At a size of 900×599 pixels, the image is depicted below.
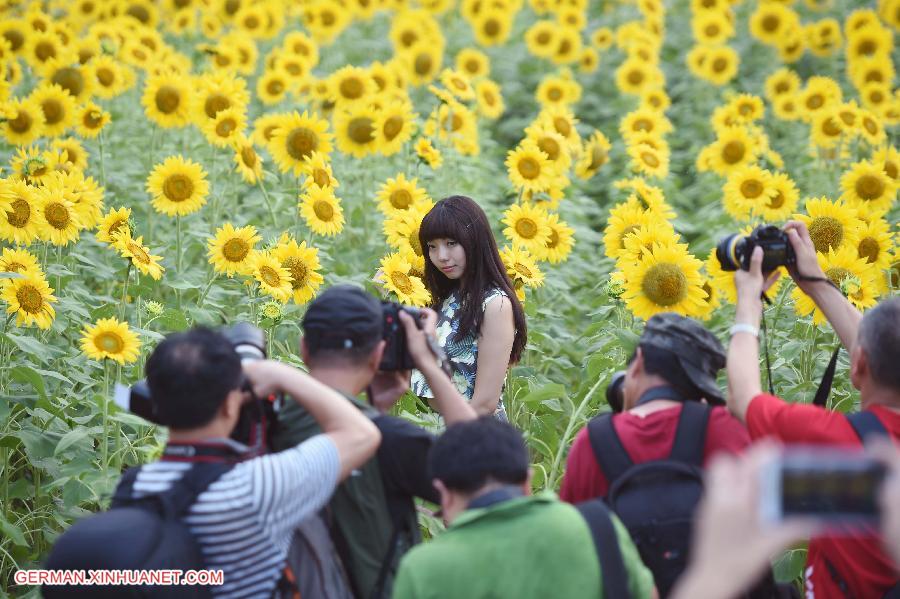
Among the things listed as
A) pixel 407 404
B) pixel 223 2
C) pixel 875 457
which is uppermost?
pixel 223 2

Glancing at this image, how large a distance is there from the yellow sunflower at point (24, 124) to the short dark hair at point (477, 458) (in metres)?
4.50

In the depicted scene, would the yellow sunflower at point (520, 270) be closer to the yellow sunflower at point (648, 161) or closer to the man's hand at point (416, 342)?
the yellow sunflower at point (648, 161)

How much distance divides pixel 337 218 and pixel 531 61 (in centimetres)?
624

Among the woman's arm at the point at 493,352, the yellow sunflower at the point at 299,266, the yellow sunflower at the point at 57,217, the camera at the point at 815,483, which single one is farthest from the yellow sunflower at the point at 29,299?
the camera at the point at 815,483

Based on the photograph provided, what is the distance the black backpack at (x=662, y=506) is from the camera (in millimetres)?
2646

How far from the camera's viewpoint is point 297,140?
5977 millimetres

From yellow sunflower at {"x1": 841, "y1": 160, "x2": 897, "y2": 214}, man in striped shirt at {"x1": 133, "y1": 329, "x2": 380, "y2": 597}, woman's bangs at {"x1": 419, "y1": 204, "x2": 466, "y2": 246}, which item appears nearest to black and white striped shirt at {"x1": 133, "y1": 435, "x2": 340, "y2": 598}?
man in striped shirt at {"x1": 133, "y1": 329, "x2": 380, "y2": 597}

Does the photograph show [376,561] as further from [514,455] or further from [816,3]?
[816,3]

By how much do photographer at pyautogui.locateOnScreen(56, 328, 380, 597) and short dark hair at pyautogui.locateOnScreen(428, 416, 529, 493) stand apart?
0.83 ft

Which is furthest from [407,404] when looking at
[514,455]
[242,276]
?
[514,455]

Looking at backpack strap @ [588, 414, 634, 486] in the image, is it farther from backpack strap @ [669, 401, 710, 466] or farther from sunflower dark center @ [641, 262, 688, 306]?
sunflower dark center @ [641, 262, 688, 306]

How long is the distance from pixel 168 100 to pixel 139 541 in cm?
468

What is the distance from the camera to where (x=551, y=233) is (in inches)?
222

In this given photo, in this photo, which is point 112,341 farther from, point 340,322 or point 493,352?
point 340,322
